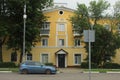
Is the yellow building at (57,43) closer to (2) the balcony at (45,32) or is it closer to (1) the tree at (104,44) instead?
(2) the balcony at (45,32)

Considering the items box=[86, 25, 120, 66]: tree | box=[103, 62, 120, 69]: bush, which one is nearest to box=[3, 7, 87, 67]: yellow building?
box=[86, 25, 120, 66]: tree

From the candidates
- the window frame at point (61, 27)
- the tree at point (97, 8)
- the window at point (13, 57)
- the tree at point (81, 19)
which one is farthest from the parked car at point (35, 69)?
the window frame at point (61, 27)

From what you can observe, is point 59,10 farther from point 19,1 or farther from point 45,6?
point 19,1

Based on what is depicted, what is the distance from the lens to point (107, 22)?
65.7m

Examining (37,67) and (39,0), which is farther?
(39,0)

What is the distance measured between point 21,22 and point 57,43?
974 cm

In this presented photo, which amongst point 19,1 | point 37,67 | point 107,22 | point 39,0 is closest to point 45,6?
point 39,0

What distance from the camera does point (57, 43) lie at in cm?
6944

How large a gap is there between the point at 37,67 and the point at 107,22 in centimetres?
2505

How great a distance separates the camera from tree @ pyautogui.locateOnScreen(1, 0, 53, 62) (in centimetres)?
6212

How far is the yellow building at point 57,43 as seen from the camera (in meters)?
68.9

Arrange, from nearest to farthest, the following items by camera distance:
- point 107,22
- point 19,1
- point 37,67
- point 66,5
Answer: point 37,67
point 19,1
point 107,22
point 66,5

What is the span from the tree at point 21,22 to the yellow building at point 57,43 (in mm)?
4421

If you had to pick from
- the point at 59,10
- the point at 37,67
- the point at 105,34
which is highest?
the point at 59,10
